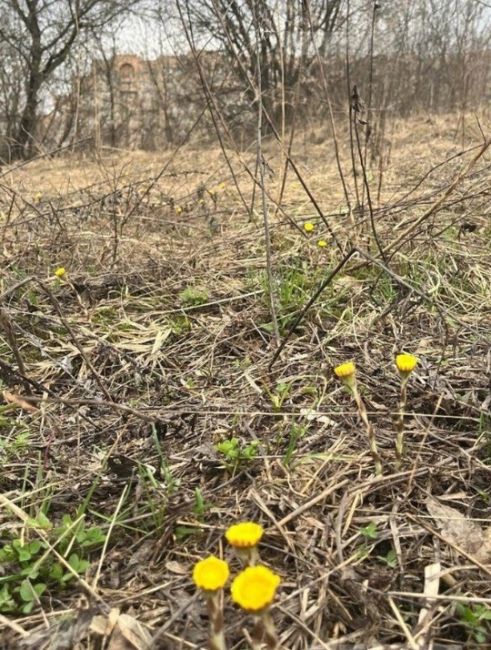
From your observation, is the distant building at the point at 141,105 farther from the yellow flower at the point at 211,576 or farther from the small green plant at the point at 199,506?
the yellow flower at the point at 211,576

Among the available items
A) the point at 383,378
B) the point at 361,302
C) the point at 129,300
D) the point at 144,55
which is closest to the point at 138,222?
the point at 129,300

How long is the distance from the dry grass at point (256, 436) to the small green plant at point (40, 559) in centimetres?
2

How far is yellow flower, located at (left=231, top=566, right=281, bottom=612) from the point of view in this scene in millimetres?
686

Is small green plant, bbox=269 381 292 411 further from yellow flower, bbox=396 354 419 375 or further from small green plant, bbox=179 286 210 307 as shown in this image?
small green plant, bbox=179 286 210 307

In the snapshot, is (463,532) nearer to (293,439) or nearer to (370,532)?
(370,532)

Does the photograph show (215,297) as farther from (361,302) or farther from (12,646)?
(12,646)

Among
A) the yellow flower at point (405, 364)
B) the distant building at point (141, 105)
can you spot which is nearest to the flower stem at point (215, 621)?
the yellow flower at point (405, 364)

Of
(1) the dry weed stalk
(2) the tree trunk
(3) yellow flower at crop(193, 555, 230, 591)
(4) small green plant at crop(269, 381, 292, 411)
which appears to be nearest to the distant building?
(2) the tree trunk

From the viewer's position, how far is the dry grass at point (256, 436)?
949 millimetres

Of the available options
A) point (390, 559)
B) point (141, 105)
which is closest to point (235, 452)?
point (390, 559)

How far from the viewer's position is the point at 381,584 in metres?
0.97

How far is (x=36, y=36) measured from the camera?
38.8 feet

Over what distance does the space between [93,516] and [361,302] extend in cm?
137

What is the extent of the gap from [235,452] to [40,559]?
18.6 inches
